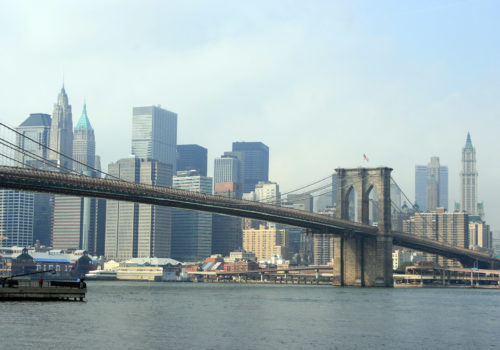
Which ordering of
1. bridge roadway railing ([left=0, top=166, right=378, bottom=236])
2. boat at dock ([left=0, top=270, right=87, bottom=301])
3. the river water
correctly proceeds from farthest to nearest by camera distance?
bridge roadway railing ([left=0, top=166, right=378, bottom=236]) < boat at dock ([left=0, top=270, right=87, bottom=301]) < the river water

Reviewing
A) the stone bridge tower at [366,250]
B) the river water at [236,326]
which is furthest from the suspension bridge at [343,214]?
the river water at [236,326]

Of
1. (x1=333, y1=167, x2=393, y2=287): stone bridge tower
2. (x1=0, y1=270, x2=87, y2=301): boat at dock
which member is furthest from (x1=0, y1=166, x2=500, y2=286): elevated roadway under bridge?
(x1=0, y1=270, x2=87, y2=301): boat at dock

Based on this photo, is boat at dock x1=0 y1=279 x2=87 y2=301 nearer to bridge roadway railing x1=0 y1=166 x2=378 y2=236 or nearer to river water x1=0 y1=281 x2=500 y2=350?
river water x1=0 y1=281 x2=500 y2=350

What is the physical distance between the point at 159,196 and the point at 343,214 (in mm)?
43348

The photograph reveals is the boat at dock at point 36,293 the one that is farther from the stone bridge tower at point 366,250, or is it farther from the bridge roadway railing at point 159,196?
the stone bridge tower at point 366,250

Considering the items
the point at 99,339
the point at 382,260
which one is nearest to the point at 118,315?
the point at 99,339

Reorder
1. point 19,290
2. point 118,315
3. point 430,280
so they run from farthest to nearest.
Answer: point 430,280 < point 19,290 < point 118,315

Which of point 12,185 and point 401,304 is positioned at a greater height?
point 12,185

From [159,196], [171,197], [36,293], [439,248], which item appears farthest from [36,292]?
[439,248]

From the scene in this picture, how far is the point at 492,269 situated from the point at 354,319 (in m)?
126

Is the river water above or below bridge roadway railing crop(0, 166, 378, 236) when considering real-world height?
below

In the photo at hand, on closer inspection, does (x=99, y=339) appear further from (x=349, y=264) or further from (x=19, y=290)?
(x=349, y=264)

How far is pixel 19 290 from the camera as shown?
2338 inches

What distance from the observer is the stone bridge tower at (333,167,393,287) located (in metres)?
114
